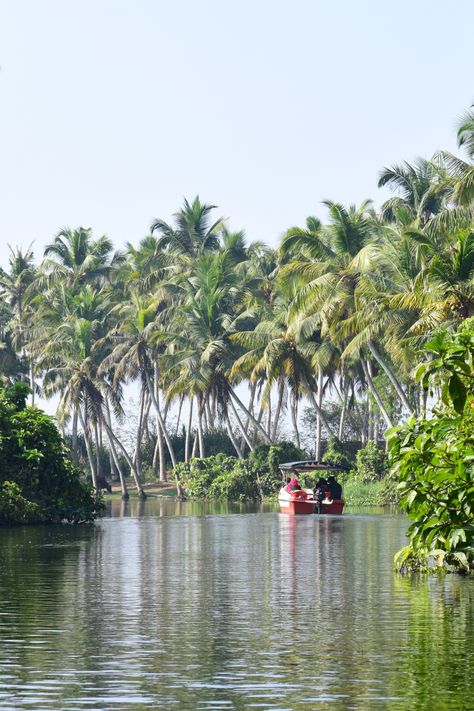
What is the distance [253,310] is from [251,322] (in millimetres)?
1056

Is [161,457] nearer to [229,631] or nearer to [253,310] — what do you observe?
[253,310]

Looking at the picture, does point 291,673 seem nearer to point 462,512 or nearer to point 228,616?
point 228,616

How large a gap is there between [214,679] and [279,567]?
12901 mm

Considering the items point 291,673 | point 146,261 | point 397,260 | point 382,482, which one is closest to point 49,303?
point 146,261

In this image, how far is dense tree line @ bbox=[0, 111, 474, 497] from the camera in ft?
148

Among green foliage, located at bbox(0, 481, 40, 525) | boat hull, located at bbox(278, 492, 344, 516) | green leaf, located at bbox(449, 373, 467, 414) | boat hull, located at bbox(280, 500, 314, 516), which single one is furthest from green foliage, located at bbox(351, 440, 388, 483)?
green leaf, located at bbox(449, 373, 467, 414)

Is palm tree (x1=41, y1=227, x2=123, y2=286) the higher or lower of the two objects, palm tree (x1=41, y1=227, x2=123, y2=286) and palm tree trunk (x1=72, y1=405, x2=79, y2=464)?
the higher

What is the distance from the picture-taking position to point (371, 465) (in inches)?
2341

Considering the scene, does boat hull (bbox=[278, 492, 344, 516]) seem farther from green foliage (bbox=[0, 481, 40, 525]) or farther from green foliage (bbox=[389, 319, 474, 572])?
green foliage (bbox=[389, 319, 474, 572])

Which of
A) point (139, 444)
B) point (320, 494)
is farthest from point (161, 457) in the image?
point (320, 494)

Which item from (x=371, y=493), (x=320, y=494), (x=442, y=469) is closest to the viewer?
(x=442, y=469)

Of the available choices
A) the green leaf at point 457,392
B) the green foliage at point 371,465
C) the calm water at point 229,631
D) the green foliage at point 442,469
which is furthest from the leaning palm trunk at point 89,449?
the green leaf at point 457,392

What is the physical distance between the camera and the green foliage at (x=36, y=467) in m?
39.9

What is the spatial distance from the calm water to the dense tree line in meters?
17.7
